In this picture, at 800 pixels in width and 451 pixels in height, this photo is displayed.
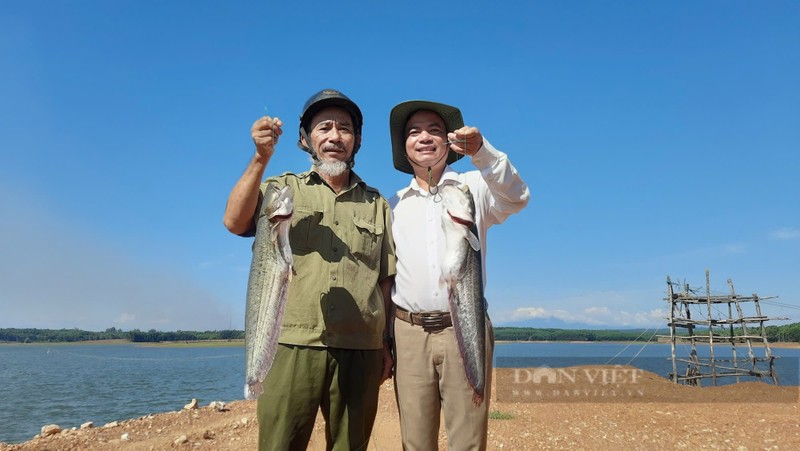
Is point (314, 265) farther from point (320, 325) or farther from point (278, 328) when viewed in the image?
point (278, 328)

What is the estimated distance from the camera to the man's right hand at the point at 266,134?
3.44 meters

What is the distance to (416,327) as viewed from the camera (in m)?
3.81

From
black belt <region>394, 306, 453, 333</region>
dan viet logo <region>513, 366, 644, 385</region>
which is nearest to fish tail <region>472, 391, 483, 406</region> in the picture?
black belt <region>394, 306, 453, 333</region>

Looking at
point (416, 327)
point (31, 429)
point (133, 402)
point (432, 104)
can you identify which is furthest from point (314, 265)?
point (133, 402)

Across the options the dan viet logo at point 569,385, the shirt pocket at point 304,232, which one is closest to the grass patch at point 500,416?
the dan viet logo at point 569,385

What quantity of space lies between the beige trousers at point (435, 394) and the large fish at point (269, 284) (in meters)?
1.12

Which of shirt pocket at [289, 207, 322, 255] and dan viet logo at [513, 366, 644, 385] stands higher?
shirt pocket at [289, 207, 322, 255]

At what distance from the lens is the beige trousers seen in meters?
3.69

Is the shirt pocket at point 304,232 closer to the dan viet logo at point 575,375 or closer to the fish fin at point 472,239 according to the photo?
the fish fin at point 472,239

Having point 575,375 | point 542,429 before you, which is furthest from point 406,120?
point 575,375

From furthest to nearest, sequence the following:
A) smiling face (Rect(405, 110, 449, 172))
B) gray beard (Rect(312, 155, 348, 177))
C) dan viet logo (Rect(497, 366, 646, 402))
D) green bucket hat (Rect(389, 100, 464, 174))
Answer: dan viet logo (Rect(497, 366, 646, 402)) < green bucket hat (Rect(389, 100, 464, 174)) < smiling face (Rect(405, 110, 449, 172)) < gray beard (Rect(312, 155, 348, 177))

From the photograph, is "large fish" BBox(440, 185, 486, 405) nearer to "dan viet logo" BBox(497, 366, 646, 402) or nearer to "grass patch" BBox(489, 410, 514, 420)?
"grass patch" BBox(489, 410, 514, 420)

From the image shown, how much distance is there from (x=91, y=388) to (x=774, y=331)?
383 ft

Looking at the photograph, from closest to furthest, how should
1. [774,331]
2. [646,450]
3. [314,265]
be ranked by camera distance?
[314,265]
[646,450]
[774,331]
